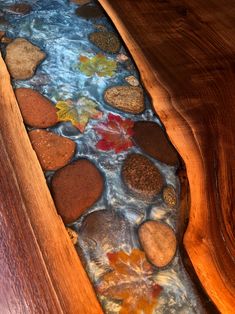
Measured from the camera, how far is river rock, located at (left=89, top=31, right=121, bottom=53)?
1145 mm

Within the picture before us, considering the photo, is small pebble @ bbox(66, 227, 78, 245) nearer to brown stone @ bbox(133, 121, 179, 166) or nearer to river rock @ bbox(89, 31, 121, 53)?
brown stone @ bbox(133, 121, 179, 166)

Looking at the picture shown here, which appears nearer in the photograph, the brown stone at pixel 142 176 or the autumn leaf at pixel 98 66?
the brown stone at pixel 142 176

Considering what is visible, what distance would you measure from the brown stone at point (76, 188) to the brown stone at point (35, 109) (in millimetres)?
123

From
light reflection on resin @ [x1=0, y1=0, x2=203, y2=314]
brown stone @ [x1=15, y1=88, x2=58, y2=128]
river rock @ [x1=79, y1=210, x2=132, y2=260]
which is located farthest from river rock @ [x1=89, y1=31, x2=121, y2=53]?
river rock @ [x1=79, y1=210, x2=132, y2=260]

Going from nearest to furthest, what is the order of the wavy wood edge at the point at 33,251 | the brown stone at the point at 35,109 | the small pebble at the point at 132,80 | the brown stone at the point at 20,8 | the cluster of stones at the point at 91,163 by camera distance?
the wavy wood edge at the point at 33,251 → the cluster of stones at the point at 91,163 → the brown stone at the point at 35,109 → the small pebble at the point at 132,80 → the brown stone at the point at 20,8

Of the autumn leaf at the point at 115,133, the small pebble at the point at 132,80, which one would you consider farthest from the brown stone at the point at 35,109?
the small pebble at the point at 132,80

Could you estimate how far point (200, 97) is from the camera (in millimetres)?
1053

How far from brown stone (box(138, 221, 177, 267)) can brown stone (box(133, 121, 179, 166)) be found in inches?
6.1

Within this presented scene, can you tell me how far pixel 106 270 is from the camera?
78 centimetres

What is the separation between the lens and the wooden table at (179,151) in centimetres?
74

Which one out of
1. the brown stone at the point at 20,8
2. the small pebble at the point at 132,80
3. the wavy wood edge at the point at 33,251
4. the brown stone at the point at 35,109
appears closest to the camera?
the wavy wood edge at the point at 33,251

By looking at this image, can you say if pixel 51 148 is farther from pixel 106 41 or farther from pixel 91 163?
pixel 106 41

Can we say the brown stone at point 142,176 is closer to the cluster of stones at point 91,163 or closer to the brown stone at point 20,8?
the cluster of stones at point 91,163

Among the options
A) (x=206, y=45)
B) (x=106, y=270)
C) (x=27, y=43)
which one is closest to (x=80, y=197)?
(x=106, y=270)
